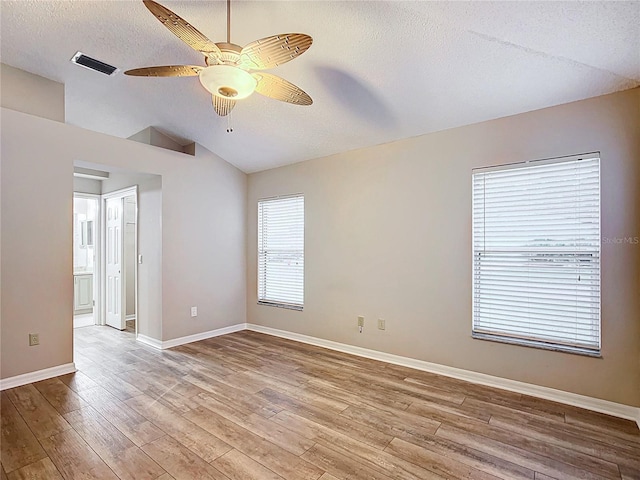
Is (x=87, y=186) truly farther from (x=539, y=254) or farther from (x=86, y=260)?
(x=539, y=254)

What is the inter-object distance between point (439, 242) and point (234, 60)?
250cm

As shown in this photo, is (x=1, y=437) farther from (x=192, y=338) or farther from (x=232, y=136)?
(x=232, y=136)

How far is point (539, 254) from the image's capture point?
284 centimetres

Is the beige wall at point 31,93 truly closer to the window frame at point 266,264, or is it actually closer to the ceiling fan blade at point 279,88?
the window frame at point 266,264

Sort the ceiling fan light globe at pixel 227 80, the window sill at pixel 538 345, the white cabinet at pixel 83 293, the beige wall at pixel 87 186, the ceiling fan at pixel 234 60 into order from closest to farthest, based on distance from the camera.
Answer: the ceiling fan at pixel 234 60 < the ceiling fan light globe at pixel 227 80 < the window sill at pixel 538 345 < the beige wall at pixel 87 186 < the white cabinet at pixel 83 293

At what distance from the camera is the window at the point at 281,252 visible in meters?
4.61

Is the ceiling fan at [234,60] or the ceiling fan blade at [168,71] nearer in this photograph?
the ceiling fan at [234,60]

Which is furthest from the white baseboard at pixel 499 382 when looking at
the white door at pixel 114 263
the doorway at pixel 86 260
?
the doorway at pixel 86 260

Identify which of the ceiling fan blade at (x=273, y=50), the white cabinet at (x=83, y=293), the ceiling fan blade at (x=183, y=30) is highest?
the ceiling fan blade at (x=183, y=30)

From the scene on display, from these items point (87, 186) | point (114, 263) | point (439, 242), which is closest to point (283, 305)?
point (439, 242)

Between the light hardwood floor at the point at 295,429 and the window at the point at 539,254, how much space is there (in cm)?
62

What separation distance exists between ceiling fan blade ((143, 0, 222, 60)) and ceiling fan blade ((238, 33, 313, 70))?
0.54ft

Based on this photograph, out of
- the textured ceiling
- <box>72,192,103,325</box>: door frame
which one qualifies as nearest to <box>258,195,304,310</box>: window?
the textured ceiling

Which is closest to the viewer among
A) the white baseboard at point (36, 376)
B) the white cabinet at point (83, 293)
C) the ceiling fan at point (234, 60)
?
the ceiling fan at point (234, 60)
